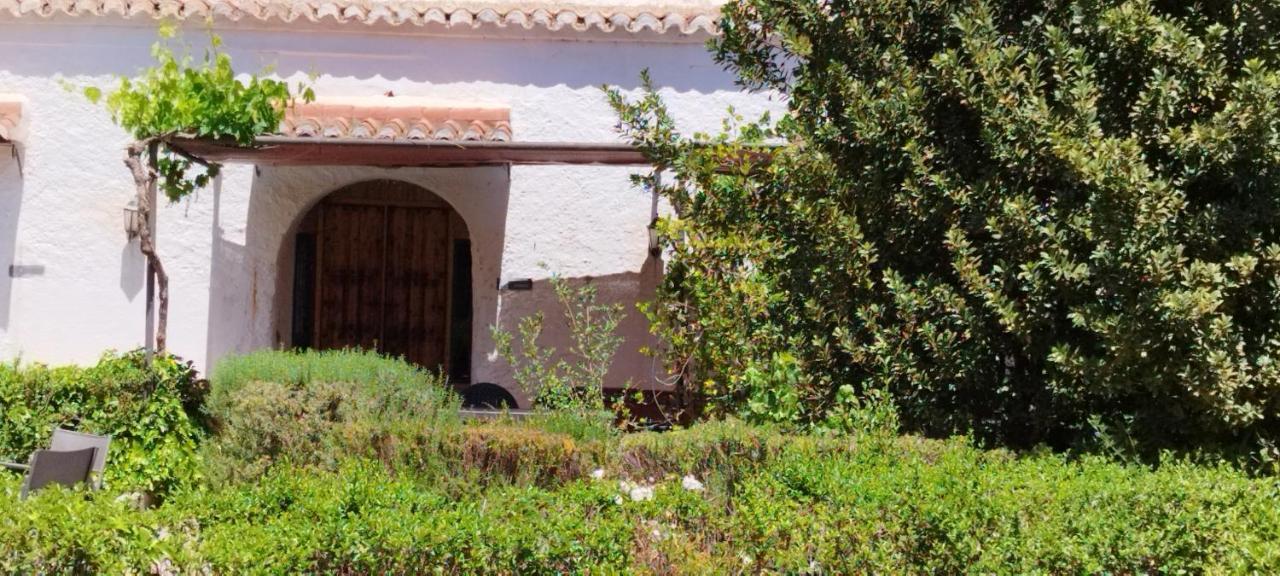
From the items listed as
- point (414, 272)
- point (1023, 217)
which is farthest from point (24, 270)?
point (1023, 217)

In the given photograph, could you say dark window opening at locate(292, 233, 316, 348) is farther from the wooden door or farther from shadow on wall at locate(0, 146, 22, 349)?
shadow on wall at locate(0, 146, 22, 349)

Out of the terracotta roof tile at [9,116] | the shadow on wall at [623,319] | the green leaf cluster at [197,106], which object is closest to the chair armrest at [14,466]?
the green leaf cluster at [197,106]

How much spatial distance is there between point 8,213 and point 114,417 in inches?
131

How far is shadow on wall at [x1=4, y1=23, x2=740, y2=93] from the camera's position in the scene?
1024 cm

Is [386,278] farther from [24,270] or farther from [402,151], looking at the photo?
[402,151]

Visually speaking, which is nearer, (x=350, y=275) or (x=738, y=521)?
(x=738, y=521)

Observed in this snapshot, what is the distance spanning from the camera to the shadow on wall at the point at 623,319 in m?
10.3

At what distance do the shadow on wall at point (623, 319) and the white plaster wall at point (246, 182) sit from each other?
0.06 ft

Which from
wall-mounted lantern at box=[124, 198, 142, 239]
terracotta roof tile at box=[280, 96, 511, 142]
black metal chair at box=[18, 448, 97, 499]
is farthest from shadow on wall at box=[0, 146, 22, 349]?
black metal chair at box=[18, 448, 97, 499]

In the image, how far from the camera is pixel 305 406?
7172 mm

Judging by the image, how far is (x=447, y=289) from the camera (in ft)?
41.7

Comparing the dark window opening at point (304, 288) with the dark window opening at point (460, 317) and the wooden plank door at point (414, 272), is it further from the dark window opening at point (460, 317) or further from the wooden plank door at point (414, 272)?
the dark window opening at point (460, 317)

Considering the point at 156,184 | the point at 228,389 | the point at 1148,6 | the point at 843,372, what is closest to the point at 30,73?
the point at 156,184

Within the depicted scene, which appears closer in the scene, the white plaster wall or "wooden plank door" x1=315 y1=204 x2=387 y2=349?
the white plaster wall
